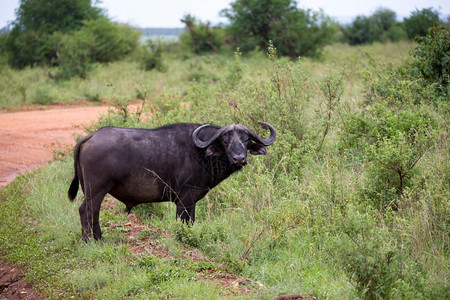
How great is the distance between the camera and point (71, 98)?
61.1 feet

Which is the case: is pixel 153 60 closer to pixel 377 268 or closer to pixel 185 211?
pixel 185 211

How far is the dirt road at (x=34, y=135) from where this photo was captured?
1048 cm

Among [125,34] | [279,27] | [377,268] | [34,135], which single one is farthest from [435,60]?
[125,34]

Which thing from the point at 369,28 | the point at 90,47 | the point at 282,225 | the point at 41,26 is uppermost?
the point at 41,26

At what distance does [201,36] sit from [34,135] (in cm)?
1697

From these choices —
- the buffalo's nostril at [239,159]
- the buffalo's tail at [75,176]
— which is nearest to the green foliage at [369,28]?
the buffalo's nostril at [239,159]

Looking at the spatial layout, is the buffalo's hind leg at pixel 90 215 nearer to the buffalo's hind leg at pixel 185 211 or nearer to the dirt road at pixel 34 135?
the buffalo's hind leg at pixel 185 211

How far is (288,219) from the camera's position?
604 centimetres

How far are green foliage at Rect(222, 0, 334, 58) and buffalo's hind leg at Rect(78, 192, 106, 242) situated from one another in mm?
20052

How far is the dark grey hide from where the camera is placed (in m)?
6.14

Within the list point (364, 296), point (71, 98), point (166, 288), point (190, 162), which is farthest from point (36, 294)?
point (71, 98)

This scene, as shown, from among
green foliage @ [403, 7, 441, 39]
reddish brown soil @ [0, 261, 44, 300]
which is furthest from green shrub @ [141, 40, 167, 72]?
reddish brown soil @ [0, 261, 44, 300]

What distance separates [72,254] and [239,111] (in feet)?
12.7

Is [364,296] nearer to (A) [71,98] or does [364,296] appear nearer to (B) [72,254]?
(B) [72,254]
